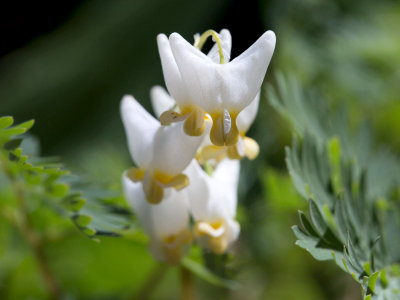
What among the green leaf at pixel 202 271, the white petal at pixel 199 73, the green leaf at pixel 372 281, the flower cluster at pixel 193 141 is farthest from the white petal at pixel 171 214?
the green leaf at pixel 372 281

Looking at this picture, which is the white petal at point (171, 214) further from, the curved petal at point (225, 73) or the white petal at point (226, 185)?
the curved petal at point (225, 73)

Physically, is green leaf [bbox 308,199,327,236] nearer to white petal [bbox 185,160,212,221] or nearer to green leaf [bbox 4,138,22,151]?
white petal [bbox 185,160,212,221]

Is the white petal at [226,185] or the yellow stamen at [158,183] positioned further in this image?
the white petal at [226,185]

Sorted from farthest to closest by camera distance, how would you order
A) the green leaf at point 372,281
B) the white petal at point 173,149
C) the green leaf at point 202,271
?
the green leaf at point 202,271
the white petal at point 173,149
the green leaf at point 372,281

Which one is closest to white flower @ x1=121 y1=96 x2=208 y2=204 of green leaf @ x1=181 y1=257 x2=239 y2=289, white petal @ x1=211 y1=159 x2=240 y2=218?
white petal @ x1=211 y1=159 x2=240 y2=218

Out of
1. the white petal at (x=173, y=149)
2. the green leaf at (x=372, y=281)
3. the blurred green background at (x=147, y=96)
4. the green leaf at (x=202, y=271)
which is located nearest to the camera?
the green leaf at (x=372, y=281)

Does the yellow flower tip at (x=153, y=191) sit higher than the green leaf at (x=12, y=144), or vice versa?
the green leaf at (x=12, y=144)

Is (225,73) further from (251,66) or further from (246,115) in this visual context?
(246,115)
